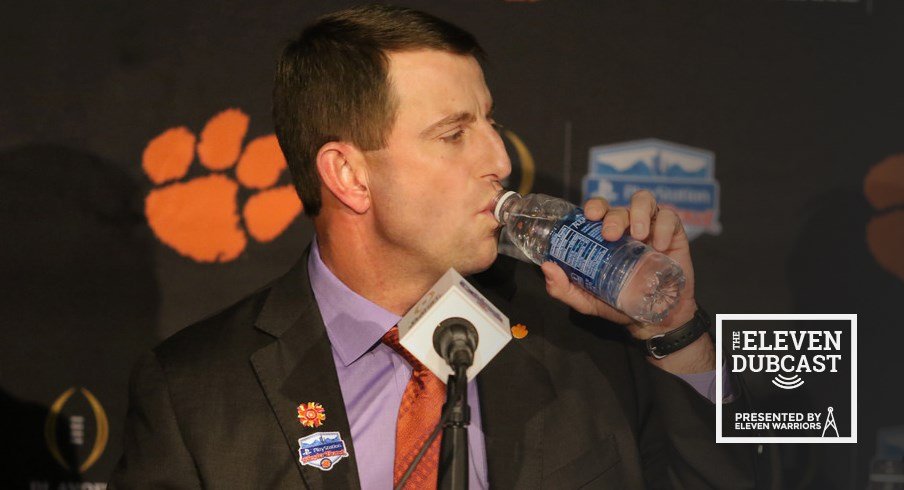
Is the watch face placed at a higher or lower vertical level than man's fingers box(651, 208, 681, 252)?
lower

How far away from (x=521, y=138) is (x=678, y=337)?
0.92 meters

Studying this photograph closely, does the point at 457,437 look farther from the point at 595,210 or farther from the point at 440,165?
the point at 440,165

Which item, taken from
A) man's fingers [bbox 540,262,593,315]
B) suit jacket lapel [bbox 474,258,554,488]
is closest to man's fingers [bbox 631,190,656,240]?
man's fingers [bbox 540,262,593,315]

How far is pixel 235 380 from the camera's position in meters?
1.92

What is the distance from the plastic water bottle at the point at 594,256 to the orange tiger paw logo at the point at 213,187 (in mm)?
940

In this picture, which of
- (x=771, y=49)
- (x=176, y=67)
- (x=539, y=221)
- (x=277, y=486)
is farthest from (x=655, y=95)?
(x=277, y=486)

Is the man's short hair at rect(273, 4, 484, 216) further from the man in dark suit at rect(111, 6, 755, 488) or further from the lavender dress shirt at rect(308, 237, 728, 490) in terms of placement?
the lavender dress shirt at rect(308, 237, 728, 490)

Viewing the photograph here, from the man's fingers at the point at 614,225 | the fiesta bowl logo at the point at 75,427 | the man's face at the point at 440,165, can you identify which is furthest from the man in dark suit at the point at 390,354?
the fiesta bowl logo at the point at 75,427

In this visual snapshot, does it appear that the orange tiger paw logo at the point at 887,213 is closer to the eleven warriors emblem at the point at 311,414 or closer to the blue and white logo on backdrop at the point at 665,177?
the blue and white logo on backdrop at the point at 665,177

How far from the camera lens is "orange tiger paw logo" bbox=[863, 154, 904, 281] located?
2643mm

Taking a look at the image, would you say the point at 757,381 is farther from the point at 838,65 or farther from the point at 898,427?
the point at 838,65

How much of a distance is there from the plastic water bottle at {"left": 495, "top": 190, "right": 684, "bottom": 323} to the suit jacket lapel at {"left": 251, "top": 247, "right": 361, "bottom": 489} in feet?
1.50

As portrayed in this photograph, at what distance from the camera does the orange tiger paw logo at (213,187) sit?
2.59 m
